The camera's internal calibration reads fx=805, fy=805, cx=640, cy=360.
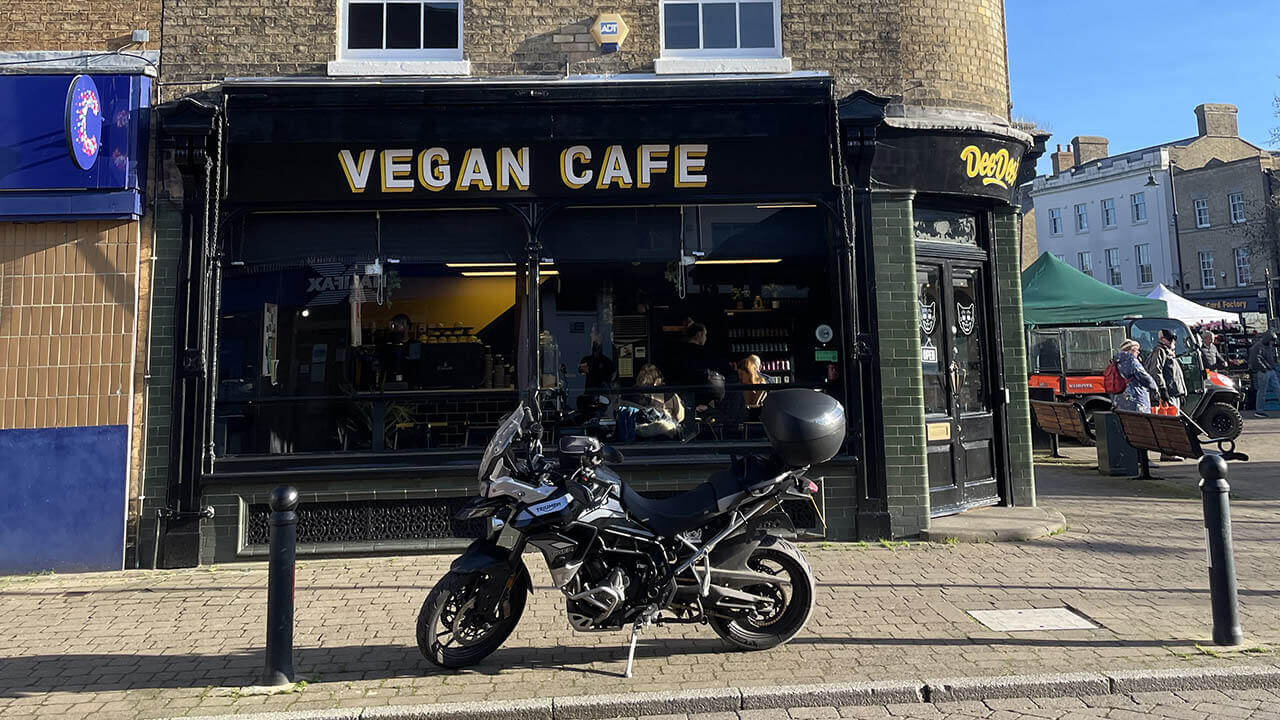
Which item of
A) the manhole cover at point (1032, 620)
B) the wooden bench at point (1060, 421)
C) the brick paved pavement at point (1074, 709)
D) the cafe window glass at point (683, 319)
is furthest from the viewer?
the wooden bench at point (1060, 421)

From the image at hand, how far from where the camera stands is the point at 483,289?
316 inches

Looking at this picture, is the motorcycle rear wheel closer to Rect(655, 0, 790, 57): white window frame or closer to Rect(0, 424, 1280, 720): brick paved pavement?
Rect(0, 424, 1280, 720): brick paved pavement

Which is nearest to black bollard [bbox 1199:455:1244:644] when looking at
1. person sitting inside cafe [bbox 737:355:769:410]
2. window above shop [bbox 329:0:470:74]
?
person sitting inside cafe [bbox 737:355:769:410]

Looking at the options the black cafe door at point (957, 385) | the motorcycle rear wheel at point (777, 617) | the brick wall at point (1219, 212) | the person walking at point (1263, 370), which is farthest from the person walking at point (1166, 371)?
the brick wall at point (1219, 212)

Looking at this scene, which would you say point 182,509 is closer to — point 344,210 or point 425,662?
point 344,210

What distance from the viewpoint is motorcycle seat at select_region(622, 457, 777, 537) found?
4.62 metres

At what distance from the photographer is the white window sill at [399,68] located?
7801 mm

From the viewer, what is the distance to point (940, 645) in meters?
4.81

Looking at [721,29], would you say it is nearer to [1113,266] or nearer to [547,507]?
[547,507]

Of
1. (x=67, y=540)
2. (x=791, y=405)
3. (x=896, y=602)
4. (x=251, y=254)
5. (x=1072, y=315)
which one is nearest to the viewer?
(x=791, y=405)

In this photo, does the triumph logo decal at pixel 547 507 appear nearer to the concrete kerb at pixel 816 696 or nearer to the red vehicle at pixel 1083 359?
the concrete kerb at pixel 816 696

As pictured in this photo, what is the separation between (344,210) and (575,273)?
2299 millimetres

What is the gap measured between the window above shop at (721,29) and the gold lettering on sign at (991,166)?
2210 mm

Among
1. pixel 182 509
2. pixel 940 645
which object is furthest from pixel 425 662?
pixel 182 509
